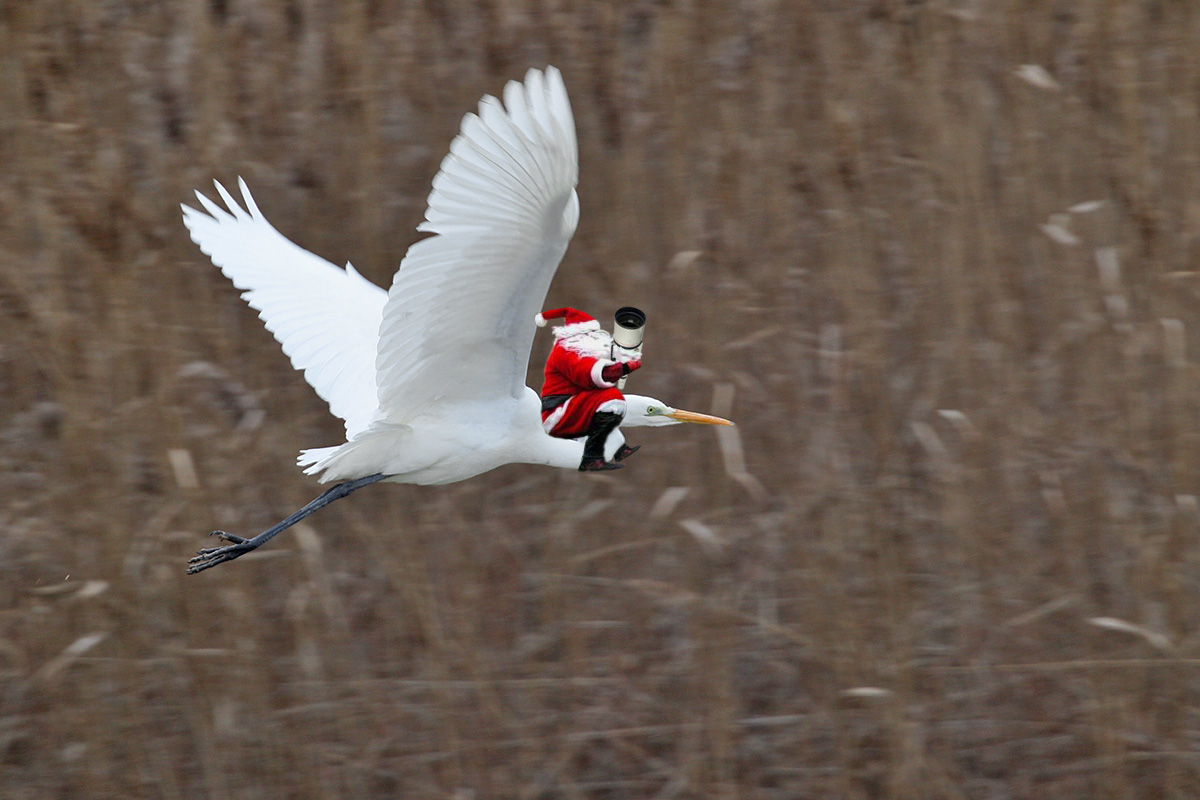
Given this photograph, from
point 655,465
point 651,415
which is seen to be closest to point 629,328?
point 651,415

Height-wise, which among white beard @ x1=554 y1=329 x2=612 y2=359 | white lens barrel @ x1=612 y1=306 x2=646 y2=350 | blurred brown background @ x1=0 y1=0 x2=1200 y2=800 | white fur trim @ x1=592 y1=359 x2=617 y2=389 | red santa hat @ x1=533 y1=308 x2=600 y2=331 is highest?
white lens barrel @ x1=612 y1=306 x2=646 y2=350

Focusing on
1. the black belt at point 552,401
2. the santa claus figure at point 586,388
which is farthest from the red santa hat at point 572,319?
the black belt at point 552,401

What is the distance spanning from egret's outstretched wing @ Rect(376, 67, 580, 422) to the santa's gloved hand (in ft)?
0.45

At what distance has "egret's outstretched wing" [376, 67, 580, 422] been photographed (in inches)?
48.9

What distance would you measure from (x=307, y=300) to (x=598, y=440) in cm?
73

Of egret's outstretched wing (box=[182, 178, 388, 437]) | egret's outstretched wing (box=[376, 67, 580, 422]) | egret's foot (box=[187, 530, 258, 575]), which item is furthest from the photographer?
egret's outstretched wing (box=[182, 178, 388, 437])

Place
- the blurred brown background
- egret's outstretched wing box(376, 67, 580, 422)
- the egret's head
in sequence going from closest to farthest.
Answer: egret's outstretched wing box(376, 67, 580, 422) → the egret's head → the blurred brown background

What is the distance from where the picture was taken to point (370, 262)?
218 centimetres

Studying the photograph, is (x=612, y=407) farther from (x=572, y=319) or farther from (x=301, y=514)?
(x=301, y=514)

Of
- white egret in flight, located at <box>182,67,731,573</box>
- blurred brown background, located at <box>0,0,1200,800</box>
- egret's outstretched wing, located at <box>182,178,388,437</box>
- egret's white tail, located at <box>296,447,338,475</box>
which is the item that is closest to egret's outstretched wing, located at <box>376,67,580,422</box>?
white egret in flight, located at <box>182,67,731,573</box>

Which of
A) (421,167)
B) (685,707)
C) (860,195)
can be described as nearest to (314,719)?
(685,707)

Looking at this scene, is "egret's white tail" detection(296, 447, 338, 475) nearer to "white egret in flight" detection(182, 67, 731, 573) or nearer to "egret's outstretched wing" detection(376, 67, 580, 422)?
"white egret in flight" detection(182, 67, 731, 573)

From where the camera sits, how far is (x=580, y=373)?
137 centimetres

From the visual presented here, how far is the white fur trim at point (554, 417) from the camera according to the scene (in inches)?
55.6
